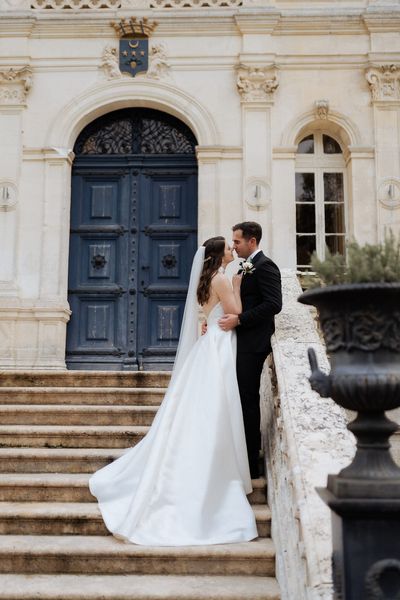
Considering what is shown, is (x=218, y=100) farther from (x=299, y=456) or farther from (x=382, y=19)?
(x=299, y=456)

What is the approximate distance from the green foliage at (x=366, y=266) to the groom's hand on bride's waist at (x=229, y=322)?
A: 2281 millimetres

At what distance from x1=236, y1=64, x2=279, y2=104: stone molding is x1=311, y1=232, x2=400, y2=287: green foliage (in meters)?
7.26

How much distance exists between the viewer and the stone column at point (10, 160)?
8836 millimetres

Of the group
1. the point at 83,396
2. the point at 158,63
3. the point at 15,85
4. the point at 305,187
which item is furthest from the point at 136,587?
the point at 15,85

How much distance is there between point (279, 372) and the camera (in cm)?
446

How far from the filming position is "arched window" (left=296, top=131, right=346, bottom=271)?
30.9 ft

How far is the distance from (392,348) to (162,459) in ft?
7.51

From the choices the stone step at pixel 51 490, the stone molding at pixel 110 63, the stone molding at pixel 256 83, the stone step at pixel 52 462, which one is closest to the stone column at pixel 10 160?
the stone molding at pixel 110 63

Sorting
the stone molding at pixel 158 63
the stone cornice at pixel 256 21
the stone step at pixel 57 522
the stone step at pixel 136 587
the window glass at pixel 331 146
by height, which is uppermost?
the stone cornice at pixel 256 21

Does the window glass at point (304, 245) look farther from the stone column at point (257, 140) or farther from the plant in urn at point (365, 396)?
the plant in urn at point (365, 396)

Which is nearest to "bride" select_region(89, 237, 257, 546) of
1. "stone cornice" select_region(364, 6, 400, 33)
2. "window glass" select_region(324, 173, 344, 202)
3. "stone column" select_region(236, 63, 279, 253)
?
"stone column" select_region(236, 63, 279, 253)

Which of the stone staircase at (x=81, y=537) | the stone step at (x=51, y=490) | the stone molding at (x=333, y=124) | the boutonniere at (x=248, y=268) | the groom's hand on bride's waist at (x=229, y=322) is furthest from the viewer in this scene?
the stone molding at (x=333, y=124)

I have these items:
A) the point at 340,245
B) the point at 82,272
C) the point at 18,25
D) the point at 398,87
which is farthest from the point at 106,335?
the point at 398,87

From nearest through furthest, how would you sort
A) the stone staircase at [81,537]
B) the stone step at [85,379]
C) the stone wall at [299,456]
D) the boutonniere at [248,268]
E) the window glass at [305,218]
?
the stone wall at [299,456], the stone staircase at [81,537], the boutonniere at [248,268], the stone step at [85,379], the window glass at [305,218]
